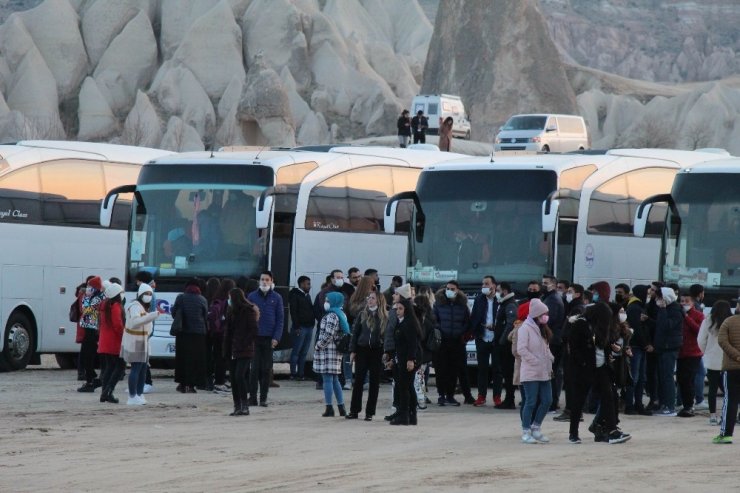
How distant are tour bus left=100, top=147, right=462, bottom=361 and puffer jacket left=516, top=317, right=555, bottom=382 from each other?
8.23 meters

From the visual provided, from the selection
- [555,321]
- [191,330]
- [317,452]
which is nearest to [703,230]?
[555,321]

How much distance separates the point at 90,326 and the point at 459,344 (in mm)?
5197

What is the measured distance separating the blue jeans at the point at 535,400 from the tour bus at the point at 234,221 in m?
8.34

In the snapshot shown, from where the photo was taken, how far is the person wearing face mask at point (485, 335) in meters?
21.9

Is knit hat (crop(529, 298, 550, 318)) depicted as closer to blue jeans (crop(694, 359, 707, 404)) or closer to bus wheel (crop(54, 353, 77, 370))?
blue jeans (crop(694, 359, 707, 404))

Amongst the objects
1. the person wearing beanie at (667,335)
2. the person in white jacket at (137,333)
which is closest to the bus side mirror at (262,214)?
the person in white jacket at (137,333)

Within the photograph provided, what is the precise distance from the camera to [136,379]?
2088 cm

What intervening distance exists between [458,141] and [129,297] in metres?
37.9

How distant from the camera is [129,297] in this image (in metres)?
25.6

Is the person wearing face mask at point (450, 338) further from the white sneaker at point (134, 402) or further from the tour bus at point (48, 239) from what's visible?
the tour bus at point (48, 239)

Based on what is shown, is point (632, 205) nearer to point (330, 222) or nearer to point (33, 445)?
point (330, 222)

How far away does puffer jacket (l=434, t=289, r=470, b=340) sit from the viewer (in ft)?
72.0

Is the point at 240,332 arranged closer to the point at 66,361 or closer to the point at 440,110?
the point at 66,361

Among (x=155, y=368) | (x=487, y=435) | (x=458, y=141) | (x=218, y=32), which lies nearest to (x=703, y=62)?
(x=218, y=32)
